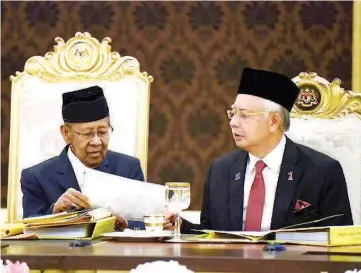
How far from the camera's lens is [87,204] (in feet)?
7.41

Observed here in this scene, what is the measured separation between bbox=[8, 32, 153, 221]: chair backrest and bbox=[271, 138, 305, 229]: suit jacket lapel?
2.09 feet

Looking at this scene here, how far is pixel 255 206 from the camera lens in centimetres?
246

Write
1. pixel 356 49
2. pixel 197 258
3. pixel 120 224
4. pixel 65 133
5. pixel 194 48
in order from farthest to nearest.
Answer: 1. pixel 194 48
2. pixel 356 49
3. pixel 65 133
4. pixel 120 224
5. pixel 197 258

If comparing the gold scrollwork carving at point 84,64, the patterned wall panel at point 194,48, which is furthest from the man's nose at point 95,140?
the patterned wall panel at point 194,48

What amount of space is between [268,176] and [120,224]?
0.54 m

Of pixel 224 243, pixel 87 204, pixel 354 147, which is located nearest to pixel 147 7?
pixel 354 147

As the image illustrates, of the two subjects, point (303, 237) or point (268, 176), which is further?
point (268, 176)

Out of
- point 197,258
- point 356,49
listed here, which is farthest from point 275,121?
point 356,49

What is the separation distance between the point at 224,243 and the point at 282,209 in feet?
1.76

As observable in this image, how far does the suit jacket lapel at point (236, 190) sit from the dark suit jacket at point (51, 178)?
1.44ft

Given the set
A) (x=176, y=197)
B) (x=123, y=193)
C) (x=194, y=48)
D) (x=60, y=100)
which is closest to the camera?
(x=176, y=197)

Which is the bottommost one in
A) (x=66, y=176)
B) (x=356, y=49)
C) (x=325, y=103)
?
(x=66, y=176)

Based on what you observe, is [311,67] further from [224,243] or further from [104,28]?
[224,243]

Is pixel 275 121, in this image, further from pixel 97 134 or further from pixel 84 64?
pixel 84 64
